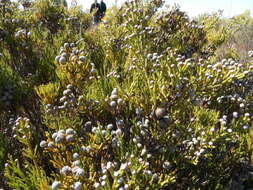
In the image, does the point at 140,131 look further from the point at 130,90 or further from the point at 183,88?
the point at 183,88

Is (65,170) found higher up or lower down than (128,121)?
lower down

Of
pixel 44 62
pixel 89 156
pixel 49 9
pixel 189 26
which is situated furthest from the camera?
pixel 49 9

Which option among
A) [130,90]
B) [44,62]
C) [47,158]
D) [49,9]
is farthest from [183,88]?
[49,9]

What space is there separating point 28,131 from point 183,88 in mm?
1212

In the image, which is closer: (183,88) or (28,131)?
(183,88)

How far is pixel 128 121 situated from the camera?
191 cm

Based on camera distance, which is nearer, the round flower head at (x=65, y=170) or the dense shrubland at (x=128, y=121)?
the round flower head at (x=65, y=170)

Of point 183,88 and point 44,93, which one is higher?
point 44,93

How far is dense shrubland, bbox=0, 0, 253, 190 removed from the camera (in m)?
1.48

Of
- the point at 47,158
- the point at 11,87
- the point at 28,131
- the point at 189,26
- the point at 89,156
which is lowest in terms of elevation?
the point at 89,156

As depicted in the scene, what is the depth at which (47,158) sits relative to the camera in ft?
6.40

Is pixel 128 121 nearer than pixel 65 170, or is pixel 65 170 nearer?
pixel 65 170

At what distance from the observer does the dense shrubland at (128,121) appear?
1.48 metres

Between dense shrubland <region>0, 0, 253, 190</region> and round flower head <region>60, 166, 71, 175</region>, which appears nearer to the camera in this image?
round flower head <region>60, 166, 71, 175</region>
